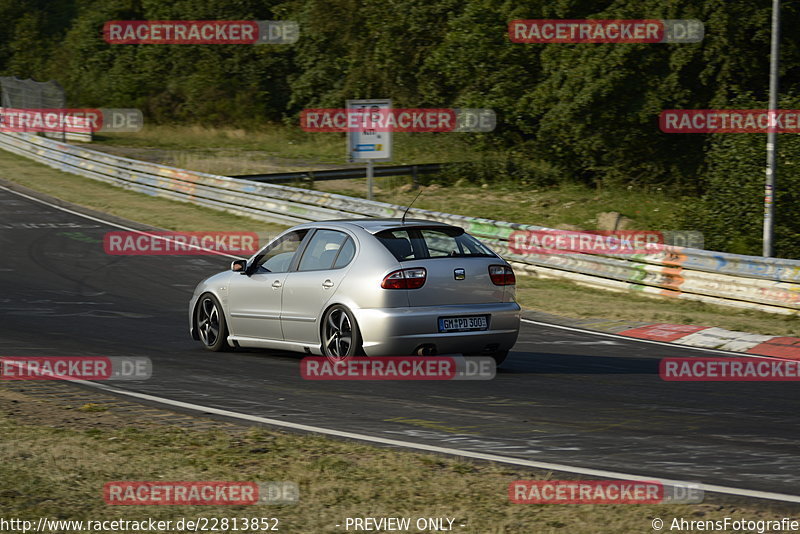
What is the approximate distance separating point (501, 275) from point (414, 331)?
44.7 inches

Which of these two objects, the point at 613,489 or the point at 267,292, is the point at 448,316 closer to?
the point at 267,292

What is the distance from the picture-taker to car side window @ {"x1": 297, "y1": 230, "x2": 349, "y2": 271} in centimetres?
1068

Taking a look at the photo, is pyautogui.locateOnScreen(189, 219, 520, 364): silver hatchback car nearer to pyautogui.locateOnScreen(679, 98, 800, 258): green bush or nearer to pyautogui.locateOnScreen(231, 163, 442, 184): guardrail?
pyautogui.locateOnScreen(679, 98, 800, 258): green bush

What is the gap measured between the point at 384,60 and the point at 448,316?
108 ft

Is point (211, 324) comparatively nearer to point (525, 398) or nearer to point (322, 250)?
point (322, 250)

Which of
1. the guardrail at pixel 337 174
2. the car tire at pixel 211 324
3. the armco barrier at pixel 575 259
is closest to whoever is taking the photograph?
the car tire at pixel 211 324

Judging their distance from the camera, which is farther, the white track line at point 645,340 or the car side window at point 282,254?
the white track line at point 645,340

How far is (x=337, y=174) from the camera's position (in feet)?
103

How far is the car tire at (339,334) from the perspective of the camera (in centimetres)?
1002

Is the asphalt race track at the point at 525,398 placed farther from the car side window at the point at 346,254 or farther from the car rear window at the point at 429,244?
the car rear window at the point at 429,244

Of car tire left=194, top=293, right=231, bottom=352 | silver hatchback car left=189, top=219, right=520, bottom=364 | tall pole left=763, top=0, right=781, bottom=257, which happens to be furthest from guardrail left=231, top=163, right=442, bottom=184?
silver hatchback car left=189, top=219, right=520, bottom=364

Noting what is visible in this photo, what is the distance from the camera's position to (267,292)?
11.2 metres

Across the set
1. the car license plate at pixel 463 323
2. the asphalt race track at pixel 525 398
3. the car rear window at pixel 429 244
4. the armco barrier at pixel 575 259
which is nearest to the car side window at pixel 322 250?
the car rear window at pixel 429 244

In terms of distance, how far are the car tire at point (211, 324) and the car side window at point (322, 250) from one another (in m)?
1.50
